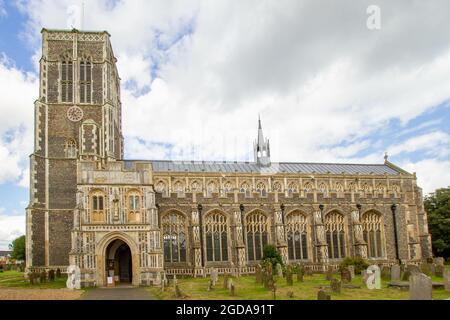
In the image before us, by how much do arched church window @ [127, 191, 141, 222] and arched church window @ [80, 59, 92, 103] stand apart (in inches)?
629

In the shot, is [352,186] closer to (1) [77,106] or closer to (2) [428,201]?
(2) [428,201]

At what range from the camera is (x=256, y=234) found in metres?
35.2

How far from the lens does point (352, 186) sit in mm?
43969

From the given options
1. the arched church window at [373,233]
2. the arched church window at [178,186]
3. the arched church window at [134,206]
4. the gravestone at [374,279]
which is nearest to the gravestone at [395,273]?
the gravestone at [374,279]

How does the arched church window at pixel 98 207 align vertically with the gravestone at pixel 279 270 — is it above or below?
above

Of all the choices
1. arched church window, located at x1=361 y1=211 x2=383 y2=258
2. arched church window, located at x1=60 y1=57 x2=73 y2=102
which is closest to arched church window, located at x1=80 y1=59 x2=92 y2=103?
arched church window, located at x1=60 y1=57 x2=73 y2=102

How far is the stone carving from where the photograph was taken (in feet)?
81.2

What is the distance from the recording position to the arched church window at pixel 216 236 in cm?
3403

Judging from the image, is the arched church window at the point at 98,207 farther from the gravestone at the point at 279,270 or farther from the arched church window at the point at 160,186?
the arched church window at the point at 160,186

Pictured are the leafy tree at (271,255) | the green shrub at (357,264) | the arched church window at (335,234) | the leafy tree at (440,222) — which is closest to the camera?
the green shrub at (357,264)

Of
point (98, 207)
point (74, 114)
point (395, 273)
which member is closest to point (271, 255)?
point (395, 273)

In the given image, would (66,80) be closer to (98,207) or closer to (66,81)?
(66,81)

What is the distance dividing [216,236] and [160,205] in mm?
4688

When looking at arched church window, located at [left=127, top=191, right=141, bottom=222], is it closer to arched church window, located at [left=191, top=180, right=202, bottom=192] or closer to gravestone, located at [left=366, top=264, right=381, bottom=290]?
gravestone, located at [left=366, top=264, right=381, bottom=290]
